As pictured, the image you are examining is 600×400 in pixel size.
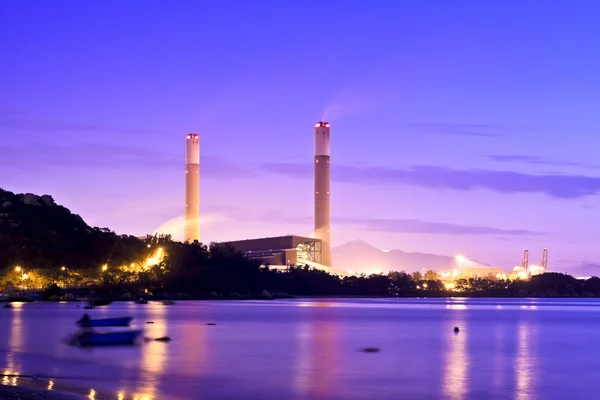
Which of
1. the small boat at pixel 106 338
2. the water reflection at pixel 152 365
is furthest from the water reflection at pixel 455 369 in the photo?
the small boat at pixel 106 338

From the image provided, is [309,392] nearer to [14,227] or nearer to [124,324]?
[124,324]

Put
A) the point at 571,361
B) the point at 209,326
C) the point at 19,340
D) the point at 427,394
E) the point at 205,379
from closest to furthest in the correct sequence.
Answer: the point at 427,394, the point at 205,379, the point at 571,361, the point at 19,340, the point at 209,326

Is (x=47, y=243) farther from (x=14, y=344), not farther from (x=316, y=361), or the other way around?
(x=316, y=361)

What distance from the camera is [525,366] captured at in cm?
5362

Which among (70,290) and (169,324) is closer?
(169,324)

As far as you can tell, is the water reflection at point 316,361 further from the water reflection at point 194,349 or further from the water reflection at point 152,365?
the water reflection at point 152,365

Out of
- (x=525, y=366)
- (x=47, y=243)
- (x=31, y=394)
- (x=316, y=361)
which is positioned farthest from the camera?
(x=47, y=243)

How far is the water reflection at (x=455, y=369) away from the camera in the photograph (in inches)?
1591

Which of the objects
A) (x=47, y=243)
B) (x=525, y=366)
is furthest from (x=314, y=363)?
(x=47, y=243)

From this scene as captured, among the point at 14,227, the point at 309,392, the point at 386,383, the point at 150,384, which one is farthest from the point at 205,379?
the point at 14,227

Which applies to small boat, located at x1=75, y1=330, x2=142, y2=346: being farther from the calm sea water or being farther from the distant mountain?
the distant mountain

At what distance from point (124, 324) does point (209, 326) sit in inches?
753

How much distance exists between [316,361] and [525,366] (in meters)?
12.6

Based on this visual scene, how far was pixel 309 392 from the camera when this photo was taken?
39.6 m
